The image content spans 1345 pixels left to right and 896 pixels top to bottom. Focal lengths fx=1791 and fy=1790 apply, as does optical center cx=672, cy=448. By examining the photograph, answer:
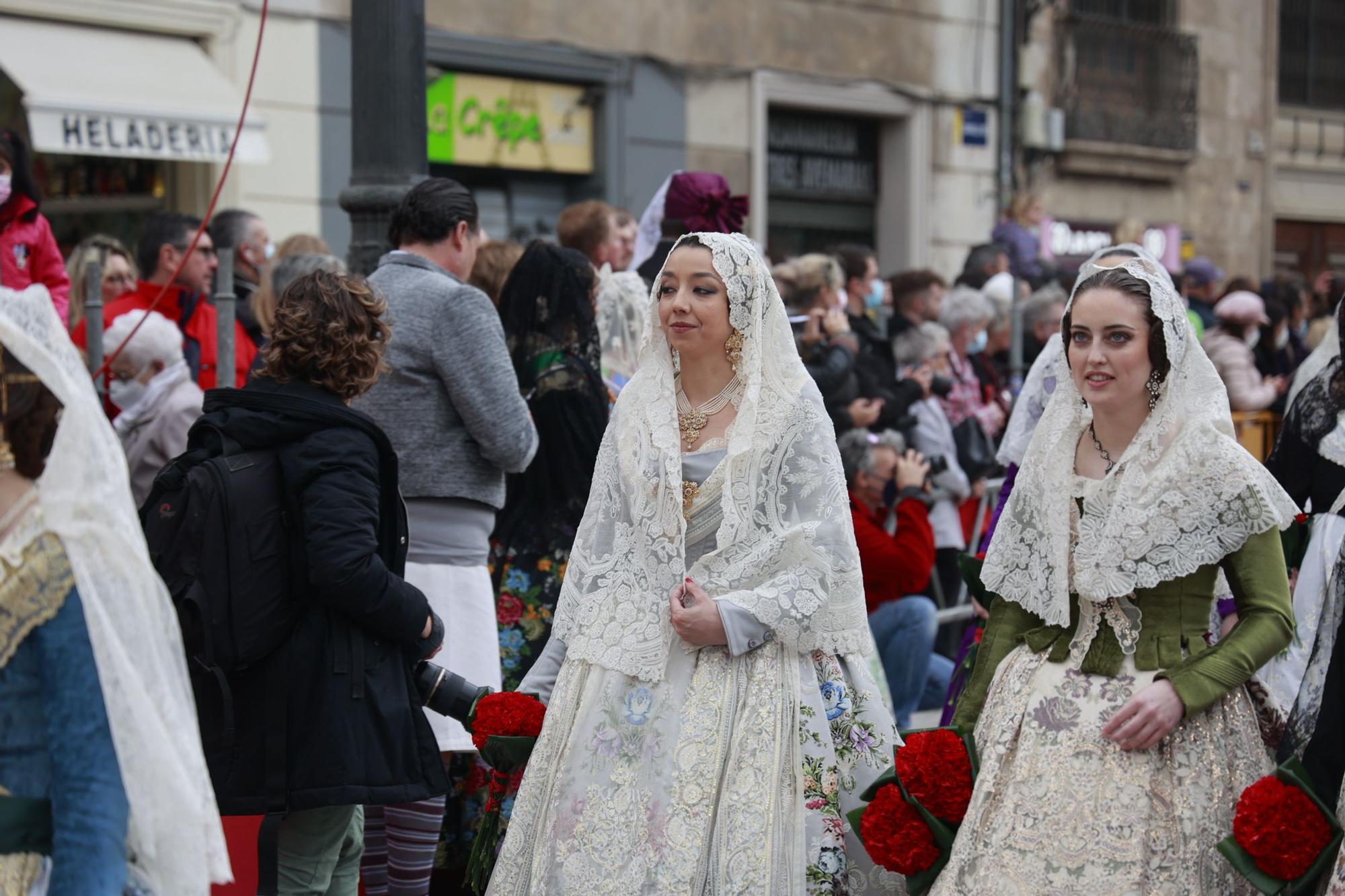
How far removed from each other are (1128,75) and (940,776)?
1649 cm

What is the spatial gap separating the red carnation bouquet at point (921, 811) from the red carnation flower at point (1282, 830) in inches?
24.9

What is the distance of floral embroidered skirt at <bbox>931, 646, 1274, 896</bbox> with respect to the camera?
373 centimetres

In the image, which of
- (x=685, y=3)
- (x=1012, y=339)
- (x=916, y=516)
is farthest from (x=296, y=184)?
(x=916, y=516)

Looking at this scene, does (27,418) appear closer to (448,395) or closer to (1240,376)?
(448,395)

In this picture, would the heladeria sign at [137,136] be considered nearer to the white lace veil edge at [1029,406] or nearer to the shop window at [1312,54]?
the white lace veil edge at [1029,406]

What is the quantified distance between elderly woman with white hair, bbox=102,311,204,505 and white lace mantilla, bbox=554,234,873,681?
2.64m

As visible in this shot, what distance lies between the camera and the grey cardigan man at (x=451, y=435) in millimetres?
5266

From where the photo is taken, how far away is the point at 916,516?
7086 millimetres

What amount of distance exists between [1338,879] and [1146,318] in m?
1.27

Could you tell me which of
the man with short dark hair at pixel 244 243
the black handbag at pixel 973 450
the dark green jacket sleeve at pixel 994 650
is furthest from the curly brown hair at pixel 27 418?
the black handbag at pixel 973 450

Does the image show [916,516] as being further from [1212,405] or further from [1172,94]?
[1172,94]

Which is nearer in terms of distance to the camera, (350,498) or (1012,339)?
(350,498)

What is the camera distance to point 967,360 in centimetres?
959

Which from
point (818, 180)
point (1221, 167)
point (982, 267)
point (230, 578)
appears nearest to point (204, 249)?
point (230, 578)
